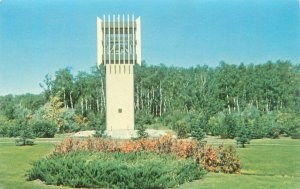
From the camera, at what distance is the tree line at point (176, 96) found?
102ft

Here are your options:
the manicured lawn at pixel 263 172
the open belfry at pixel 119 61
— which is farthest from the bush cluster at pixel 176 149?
the open belfry at pixel 119 61

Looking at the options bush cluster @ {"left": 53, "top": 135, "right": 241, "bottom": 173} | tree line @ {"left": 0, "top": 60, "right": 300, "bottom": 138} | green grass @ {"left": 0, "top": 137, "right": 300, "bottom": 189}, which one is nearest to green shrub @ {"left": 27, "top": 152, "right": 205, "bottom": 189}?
green grass @ {"left": 0, "top": 137, "right": 300, "bottom": 189}

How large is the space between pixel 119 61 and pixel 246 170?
13.0 metres

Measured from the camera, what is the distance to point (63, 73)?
38.6m

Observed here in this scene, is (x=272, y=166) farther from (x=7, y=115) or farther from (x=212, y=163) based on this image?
(x=7, y=115)

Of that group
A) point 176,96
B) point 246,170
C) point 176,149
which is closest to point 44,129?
point 176,149

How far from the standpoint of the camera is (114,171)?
10.8 meters

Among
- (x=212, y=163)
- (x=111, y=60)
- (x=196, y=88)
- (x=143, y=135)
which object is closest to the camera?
(x=212, y=163)

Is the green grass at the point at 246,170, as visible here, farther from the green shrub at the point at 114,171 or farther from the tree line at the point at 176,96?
the tree line at the point at 176,96

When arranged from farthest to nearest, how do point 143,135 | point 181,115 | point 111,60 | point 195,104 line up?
point 195,104
point 181,115
point 111,60
point 143,135

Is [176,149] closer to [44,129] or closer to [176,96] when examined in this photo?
[44,129]

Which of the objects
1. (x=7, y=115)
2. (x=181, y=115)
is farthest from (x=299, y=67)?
(x=7, y=115)

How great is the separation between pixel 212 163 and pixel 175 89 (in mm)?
29357

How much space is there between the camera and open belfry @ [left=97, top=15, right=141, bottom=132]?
23.6 metres
